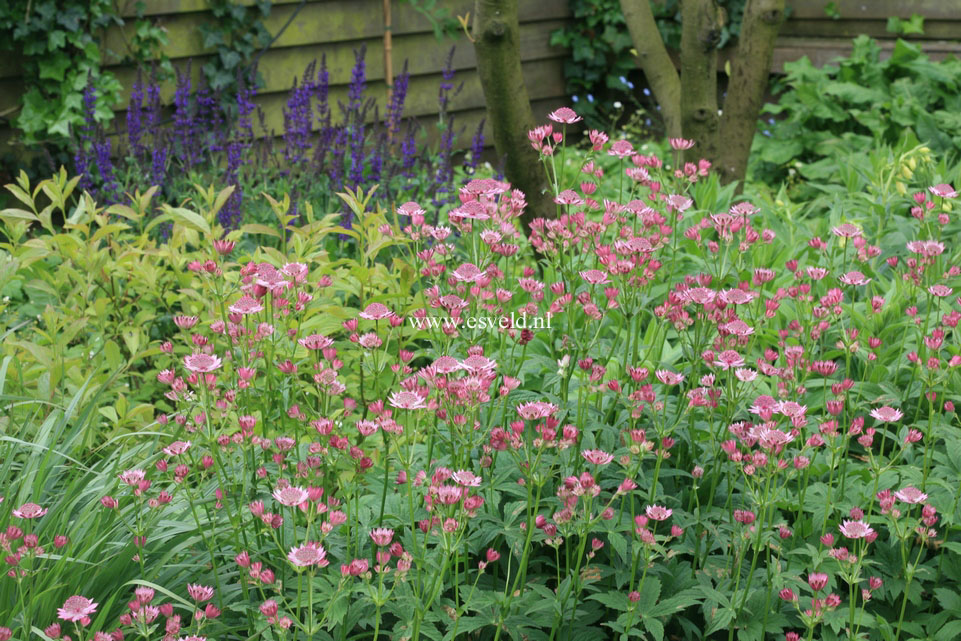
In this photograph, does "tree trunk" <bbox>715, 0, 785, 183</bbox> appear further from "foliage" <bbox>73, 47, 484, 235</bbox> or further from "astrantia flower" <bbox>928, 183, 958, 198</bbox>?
"astrantia flower" <bbox>928, 183, 958, 198</bbox>

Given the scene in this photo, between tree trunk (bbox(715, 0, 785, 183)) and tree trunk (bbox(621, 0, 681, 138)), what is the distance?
25 centimetres

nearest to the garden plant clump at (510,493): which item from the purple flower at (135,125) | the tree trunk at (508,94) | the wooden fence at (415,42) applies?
the tree trunk at (508,94)

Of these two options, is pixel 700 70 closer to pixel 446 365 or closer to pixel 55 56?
pixel 446 365

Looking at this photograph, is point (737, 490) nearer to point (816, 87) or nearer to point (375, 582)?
point (375, 582)

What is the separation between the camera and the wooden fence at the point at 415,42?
5.58 meters

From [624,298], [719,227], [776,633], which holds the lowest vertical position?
[776,633]

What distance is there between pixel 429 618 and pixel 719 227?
0.89 m

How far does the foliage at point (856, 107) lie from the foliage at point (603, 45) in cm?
119

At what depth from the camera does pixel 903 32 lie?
614 centimetres

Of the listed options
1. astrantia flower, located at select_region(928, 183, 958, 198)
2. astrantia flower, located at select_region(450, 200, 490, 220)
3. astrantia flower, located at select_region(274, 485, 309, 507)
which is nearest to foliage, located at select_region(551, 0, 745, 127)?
astrantia flower, located at select_region(928, 183, 958, 198)

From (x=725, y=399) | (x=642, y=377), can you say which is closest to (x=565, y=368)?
(x=642, y=377)

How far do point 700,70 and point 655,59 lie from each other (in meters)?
0.50

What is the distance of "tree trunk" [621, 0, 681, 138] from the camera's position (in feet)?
13.1

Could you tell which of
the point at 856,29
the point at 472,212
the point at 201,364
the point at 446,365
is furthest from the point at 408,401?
the point at 856,29
